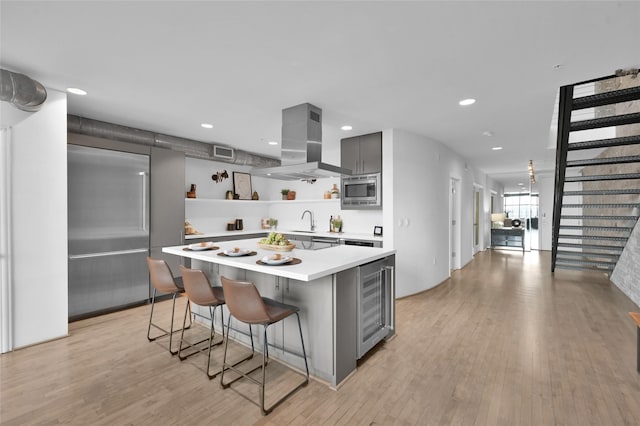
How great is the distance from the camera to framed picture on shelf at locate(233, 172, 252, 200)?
6.31m

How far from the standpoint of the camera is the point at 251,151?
20.2 feet

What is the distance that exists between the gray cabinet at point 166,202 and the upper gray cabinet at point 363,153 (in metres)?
2.75

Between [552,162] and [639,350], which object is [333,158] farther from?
[552,162]

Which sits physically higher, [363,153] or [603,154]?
[603,154]

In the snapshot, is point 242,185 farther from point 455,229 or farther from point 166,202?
point 455,229

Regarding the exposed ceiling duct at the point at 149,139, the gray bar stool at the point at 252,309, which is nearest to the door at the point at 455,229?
the exposed ceiling duct at the point at 149,139

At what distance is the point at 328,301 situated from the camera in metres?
2.32

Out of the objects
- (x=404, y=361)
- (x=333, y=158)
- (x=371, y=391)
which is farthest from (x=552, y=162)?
(x=371, y=391)

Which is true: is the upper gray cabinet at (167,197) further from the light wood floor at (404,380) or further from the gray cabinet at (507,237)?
the gray cabinet at (507,237)

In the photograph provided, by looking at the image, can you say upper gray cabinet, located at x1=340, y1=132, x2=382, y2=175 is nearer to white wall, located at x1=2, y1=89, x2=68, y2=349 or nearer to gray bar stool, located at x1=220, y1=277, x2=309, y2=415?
gray bar stool, located at x1=220, y1=277, x2=309, y2=415

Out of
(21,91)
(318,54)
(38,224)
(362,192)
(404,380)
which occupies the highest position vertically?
(318,54)

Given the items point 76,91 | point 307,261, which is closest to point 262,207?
point 76,91

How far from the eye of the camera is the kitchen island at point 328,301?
7.50ft

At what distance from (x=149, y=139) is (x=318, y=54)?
3351 millimetres
